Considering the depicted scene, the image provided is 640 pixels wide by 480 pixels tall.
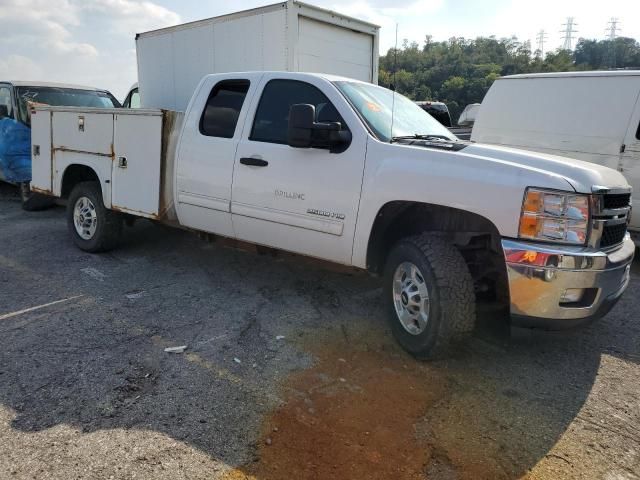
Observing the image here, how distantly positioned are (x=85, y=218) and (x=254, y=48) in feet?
9.90

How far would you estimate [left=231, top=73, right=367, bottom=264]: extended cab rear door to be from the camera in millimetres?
4023

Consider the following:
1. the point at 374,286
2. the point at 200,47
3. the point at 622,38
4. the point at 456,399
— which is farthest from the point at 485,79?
the point at 622,38

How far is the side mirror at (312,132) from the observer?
12.8 ft

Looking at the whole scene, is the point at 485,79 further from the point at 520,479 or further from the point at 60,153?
the point at 520,479

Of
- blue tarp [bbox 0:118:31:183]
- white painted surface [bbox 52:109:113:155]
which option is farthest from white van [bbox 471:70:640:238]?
blue tarp [bbox 0:118:31:183]

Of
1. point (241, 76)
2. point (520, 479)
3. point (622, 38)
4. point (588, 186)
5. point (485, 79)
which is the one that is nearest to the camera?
point (520, 479)

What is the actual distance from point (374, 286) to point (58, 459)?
133 inches

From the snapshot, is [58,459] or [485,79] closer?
[58,459]

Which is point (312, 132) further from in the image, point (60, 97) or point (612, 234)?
point (60, 97)

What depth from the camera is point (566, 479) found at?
2.58 m

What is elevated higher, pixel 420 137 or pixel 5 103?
pixel 5 103

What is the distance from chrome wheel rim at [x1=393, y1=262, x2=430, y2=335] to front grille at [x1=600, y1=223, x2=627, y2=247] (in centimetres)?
117

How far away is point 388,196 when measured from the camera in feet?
12.3

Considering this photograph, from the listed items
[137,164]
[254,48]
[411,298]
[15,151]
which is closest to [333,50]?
[254,48]
